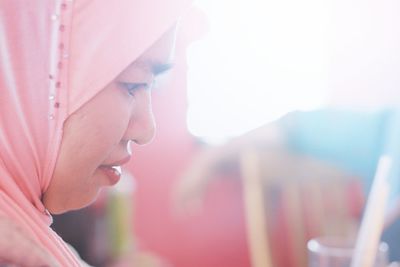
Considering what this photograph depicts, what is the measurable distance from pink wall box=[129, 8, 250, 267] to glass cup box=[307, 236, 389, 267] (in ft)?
4.23

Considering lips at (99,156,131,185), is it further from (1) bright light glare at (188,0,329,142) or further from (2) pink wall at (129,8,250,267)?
(2) pink wall at (129,8,250,267)

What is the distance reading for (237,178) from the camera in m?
2.33

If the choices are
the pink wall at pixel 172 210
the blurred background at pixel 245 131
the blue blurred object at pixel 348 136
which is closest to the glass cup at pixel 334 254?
the blue blurred object at pixel 348 136

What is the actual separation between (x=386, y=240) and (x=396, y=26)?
1.37 meters

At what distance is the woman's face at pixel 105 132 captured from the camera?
1.93 ft

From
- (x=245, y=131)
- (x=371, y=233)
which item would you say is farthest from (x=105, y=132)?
(x=245, y=131)

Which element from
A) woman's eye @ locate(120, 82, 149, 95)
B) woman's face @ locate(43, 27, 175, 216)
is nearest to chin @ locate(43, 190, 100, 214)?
woman's face @ locate(43, 27, 175, 216)

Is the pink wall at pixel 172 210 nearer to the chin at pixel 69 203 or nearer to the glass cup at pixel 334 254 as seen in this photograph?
the glass cup at pixel 334 254

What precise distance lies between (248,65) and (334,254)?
1417 mm

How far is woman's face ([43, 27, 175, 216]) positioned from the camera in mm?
587

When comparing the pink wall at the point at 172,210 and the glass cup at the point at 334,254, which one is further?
the pink wall at the point at 172,210

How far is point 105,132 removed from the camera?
0.59 meters

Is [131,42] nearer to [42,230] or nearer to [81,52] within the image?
[81,52]

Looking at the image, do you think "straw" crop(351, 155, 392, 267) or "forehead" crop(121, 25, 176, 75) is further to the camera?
"straw" crop(351, 155, 392, 267)
